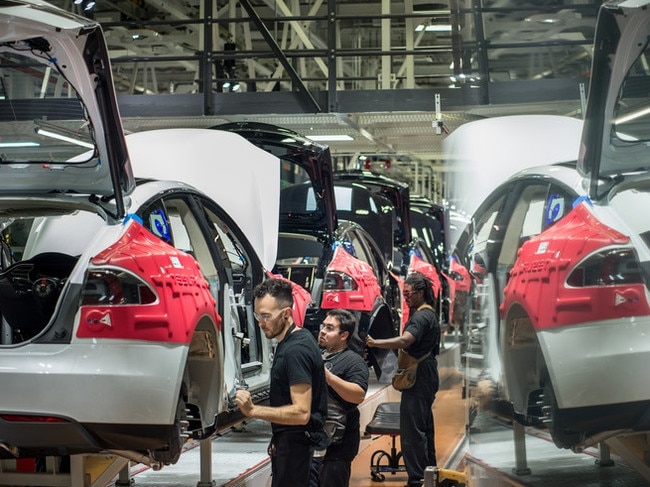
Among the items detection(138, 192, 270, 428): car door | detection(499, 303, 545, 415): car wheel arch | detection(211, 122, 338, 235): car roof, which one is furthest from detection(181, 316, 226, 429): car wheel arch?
detection(499, 303, 545, 415): car wheel arch

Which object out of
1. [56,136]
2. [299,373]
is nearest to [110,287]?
[299,373]

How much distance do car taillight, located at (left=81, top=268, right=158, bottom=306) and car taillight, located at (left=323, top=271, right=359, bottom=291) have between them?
4.43 metres

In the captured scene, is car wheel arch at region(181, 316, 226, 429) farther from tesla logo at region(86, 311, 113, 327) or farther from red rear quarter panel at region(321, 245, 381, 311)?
red rear quarter panel at region(321, 245, 381, 311)

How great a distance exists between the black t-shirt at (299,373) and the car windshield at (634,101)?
Answer: 2.53 m

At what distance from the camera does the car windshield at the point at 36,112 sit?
4.33 m

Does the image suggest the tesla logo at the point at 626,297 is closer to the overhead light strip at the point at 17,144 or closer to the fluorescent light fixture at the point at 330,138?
the overhead light strip at the point at 17,144

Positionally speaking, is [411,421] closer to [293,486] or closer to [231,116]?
[293,486]

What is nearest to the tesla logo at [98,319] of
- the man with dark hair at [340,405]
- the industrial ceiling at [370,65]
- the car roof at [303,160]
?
the man with dark hair at [340,405]

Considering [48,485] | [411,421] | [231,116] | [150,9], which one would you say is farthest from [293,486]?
[150,9]

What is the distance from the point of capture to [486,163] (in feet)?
6.54

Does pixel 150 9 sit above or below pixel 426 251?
above

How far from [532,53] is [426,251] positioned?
1220 centimetres

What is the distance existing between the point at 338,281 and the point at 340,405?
3.57m

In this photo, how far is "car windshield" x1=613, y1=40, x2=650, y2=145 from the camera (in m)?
1.54
